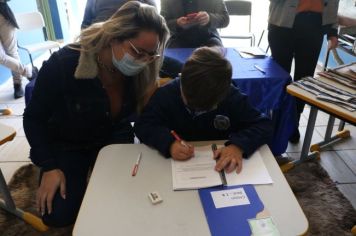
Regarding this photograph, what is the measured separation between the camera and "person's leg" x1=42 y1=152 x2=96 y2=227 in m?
1.17

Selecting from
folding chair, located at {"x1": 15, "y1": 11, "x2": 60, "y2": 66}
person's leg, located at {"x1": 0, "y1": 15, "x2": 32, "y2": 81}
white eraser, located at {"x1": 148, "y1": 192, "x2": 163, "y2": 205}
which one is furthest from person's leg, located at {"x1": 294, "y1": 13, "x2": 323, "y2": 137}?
folding chair, located at {"x1": 15, "y1": 11, "x2": 60, "y2": 66}

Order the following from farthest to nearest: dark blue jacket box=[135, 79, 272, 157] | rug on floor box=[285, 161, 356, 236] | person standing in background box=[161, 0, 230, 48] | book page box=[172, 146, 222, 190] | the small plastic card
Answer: person standing in background box=[161, 0, 230, 48]
rug on floor box=[285, 161, 356, 236]
dark blue jacket box=[135, 79, 272, 157]
book page box=[172, 146, 222, 190]
the small plastic card

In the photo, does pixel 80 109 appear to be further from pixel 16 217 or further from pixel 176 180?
pixel 16 217

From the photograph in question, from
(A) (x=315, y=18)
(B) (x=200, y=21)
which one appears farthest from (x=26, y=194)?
(A) (x=315, y=18)

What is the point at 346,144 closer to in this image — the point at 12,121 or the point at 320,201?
the point at 320,201

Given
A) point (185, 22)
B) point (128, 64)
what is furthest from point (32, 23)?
point (128, 64)

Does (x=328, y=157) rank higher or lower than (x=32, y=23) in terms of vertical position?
lower

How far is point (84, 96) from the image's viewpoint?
4.12 ft

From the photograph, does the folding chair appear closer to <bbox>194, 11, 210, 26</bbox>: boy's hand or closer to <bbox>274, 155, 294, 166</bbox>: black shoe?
<bbox>194, 11, 210, 26</bbox>: boy's hand

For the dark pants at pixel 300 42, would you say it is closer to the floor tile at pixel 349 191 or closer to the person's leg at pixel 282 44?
the person's leg at pixel 282 44

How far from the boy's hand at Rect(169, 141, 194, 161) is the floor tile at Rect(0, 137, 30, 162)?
162 cm

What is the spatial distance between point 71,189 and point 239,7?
10.3ft

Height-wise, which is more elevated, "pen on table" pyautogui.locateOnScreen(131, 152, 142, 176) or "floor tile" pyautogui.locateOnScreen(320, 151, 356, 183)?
"pen on table" pyautogui.locateOnScreen(131, 152, 142, 176)

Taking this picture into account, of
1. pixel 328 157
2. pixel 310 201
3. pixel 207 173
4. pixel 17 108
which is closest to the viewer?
pixel 207 173
